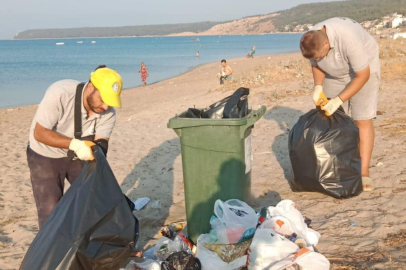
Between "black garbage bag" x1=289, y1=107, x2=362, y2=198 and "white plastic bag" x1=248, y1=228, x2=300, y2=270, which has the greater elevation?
"black garbage bag" x1=289, y1=107, x2=362, y2=198

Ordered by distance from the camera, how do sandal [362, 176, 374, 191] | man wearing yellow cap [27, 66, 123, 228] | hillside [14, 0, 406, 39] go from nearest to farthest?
man wearing yellow cap [27, 66, 123, 228] → sandal [362, 176, 374, 191] → hillside [14, 0, 406, 39]

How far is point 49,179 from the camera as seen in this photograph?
129 inches

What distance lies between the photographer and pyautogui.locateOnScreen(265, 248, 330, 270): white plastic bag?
8.79 ft

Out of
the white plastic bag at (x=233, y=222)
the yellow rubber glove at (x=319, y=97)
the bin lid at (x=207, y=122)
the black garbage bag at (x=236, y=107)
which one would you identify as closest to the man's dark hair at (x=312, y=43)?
the yellow rubber glove at (x=319, y=97)

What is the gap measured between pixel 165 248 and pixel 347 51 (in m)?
→ 2.23

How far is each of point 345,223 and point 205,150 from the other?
1259 millimetres

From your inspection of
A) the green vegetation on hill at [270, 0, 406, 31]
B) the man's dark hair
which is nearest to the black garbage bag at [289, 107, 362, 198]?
the man's dark hair

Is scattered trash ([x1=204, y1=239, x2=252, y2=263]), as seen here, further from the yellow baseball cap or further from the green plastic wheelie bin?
the yellow baseball cap

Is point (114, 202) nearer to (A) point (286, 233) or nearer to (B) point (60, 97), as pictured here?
(B) point (60, 97)

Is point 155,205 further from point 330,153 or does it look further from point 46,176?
point 330,153

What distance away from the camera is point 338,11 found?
113875 mm

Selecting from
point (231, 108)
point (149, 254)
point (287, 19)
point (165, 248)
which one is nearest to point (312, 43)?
point (231, 108)

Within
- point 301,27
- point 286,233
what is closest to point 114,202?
point 286,233

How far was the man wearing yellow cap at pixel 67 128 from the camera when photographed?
304 cm
